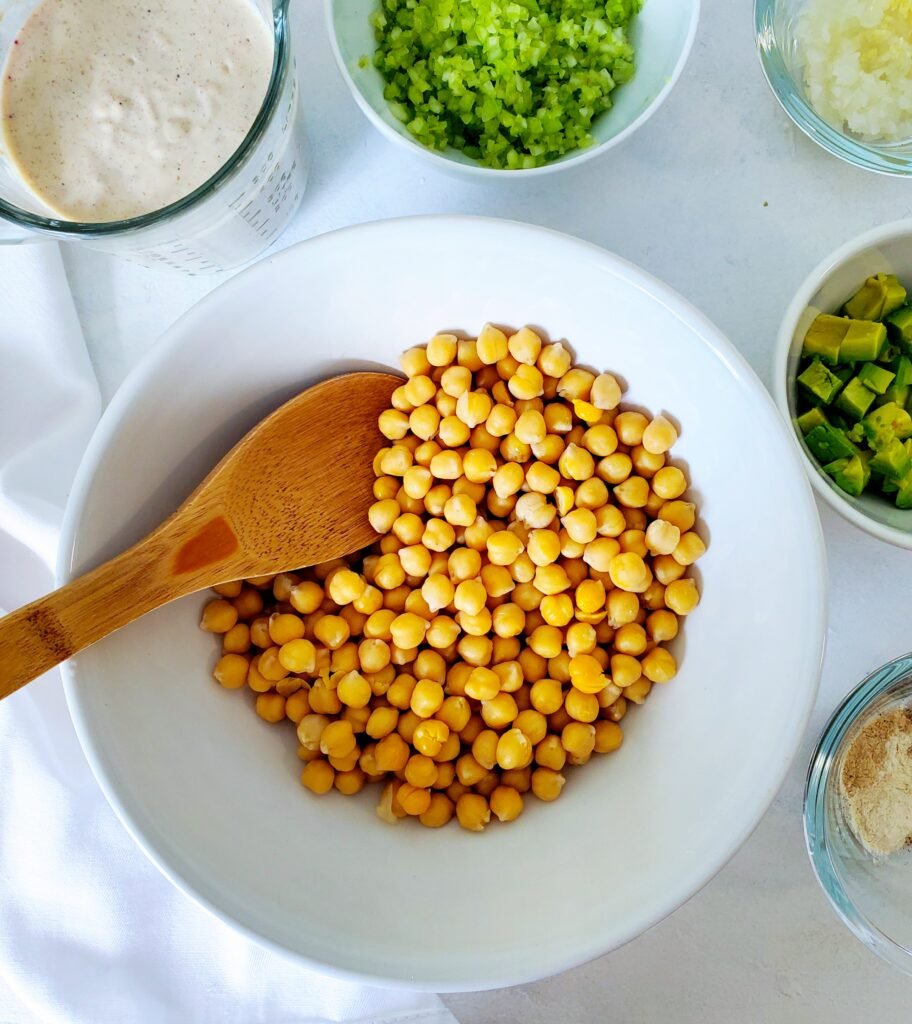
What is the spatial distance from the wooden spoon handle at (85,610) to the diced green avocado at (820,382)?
2.74 feet

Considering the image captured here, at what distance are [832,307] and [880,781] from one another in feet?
2.10

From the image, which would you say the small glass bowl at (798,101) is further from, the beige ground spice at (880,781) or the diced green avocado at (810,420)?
the beige ground spice at (880,781)

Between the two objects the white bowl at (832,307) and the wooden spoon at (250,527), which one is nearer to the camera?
the wooden spoon at (250,527)

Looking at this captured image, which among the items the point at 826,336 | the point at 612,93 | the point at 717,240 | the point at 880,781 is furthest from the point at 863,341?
the point at 880,781

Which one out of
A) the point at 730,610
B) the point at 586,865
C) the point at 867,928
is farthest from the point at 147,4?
the point at 867,928

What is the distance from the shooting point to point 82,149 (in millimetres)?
1141

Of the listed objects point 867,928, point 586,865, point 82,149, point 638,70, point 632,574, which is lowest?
point 867,928

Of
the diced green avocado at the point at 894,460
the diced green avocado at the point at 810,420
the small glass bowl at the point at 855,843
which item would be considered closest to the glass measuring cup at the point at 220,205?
the diced green avocado at the point at 810,420

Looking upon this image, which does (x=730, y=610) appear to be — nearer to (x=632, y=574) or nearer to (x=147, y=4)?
(x=632, y=574)

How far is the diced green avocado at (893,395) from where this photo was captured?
1297mm

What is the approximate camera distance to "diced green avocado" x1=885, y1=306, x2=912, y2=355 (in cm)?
129

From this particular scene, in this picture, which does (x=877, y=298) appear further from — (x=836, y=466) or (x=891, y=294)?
(x=836, y=466)

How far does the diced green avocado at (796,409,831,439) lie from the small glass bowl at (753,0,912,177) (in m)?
0.34

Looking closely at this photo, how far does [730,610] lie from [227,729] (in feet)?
2.03
